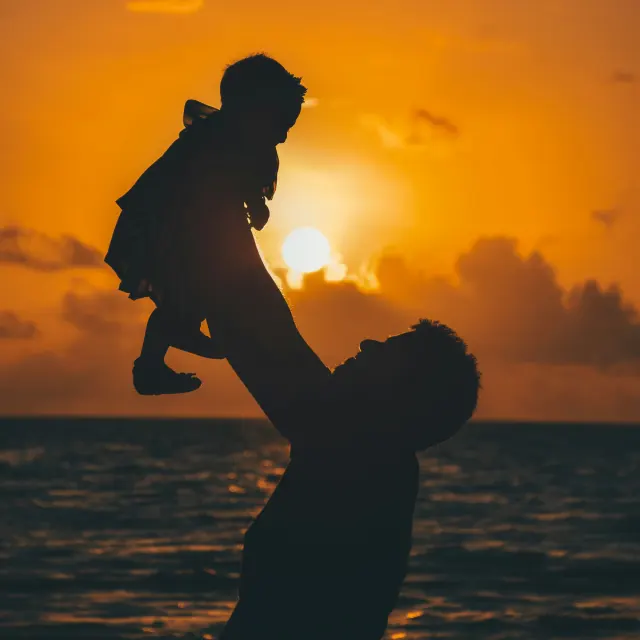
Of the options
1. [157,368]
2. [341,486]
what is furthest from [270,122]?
[341,486]

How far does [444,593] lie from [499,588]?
1.99 meters

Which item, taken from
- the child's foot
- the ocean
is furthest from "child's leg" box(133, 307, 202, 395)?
the ocean

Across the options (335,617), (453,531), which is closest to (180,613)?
(453,531)

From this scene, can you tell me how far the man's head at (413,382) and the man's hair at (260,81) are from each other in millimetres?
549

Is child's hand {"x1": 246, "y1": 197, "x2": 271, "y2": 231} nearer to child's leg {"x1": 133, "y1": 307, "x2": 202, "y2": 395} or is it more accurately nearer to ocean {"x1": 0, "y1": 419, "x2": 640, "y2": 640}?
child's leg {"x1": 133, "y1": 307, "x2": 202, "y2": 395}

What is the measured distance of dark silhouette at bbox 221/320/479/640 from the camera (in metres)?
2.44

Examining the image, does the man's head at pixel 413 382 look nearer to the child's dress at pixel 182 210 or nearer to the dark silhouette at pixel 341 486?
the dark silhouette at pixel 341 486

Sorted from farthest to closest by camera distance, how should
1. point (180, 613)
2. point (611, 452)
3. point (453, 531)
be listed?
point (611, 452), point (453, 531), point (180, 613)

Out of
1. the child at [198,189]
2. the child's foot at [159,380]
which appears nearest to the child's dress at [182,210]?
the child at [198,189]

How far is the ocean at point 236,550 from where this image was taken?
92.4 feet

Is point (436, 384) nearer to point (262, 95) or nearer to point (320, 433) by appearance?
point (320, 433)

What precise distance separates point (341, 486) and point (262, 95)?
83cm

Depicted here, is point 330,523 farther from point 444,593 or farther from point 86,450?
point 86,450

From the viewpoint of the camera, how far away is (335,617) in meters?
2.48
